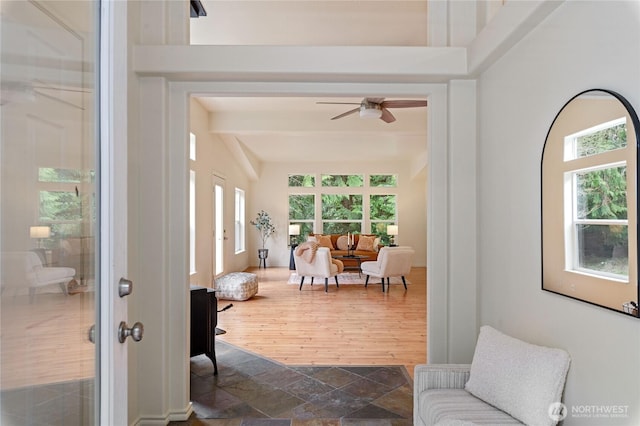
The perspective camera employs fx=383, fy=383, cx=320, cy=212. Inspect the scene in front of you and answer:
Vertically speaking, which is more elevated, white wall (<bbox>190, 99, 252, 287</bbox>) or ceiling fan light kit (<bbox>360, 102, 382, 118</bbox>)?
ceiling fan light kit (<bbox>360, 102, 382, 118</bbox>)

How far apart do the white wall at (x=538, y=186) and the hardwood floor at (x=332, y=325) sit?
158cm

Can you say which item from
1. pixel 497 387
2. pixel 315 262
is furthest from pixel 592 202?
pixel 315 262

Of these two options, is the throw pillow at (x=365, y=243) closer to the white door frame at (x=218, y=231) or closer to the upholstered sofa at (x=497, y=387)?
the white door frame at (x=218, y=231)

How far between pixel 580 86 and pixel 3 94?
1954 millimetres

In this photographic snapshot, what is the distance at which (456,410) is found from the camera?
5.64 feet

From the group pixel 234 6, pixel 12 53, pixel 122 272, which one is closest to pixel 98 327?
pixel 122 272

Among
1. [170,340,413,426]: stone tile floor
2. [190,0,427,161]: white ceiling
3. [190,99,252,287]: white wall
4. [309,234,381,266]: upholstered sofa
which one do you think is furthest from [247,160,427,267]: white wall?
[170,340,413,426]: stone tile floor

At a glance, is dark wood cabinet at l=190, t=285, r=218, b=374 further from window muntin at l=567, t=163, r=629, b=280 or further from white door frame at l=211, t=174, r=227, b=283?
white door frame at l=211, t=174, r=227, b=283

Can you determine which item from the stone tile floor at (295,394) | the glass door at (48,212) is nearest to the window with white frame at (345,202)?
the stone tile floor at (295,394)

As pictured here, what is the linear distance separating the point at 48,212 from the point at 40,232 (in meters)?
0.06

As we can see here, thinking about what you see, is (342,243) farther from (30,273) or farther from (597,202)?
(30,273)

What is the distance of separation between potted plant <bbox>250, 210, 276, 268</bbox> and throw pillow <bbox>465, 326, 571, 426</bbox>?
830cm

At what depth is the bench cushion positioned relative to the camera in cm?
161

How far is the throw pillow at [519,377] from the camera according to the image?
1525mm
